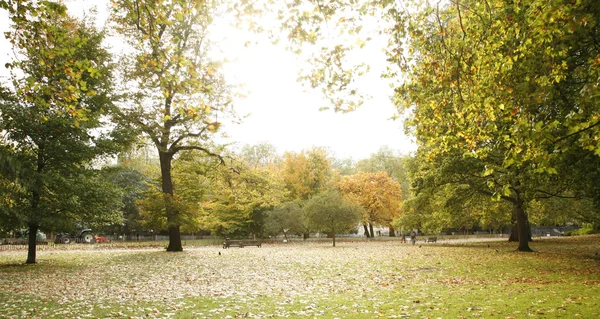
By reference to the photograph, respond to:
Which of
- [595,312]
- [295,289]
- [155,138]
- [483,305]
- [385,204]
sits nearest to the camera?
[595,312]

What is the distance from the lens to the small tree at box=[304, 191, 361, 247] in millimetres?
37781

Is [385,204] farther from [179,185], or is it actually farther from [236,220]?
[179,185]

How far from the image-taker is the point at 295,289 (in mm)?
10867

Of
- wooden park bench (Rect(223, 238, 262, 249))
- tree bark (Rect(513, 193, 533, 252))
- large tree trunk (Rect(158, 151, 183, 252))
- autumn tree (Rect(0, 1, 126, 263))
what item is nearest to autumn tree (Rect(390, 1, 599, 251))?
autumn tree (Rect(0, 1, 126, 263))

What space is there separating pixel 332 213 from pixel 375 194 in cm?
1627

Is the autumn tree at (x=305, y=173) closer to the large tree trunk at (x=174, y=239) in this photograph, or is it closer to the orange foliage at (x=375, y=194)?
the orange foliage at (x=375, y=194)

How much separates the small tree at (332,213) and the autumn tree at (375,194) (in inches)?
533

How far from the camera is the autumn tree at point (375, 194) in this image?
5228cm

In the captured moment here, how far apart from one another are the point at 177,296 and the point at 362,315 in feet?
Result: 16.4

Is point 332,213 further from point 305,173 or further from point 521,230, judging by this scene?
point 521,230

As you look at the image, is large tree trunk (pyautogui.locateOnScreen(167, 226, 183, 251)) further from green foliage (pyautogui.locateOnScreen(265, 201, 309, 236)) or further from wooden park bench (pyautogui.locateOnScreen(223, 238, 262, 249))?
green foliage (pyautogui.locateOnScreen(265, 201, 309, 236))

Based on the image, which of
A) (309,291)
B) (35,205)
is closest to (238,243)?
(35,205)

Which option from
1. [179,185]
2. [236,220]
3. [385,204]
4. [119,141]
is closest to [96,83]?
[119,141]

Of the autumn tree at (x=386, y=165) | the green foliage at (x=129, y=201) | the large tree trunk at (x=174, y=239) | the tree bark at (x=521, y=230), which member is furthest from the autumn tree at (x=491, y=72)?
the autumn tree at (x=386, y=165)
